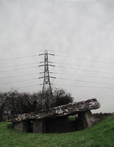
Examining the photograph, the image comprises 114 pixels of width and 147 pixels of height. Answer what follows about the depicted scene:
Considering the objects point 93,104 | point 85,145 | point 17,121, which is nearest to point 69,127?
point 93,104

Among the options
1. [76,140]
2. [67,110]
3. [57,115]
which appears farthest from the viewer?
[57,115]

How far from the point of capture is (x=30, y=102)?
1068cm

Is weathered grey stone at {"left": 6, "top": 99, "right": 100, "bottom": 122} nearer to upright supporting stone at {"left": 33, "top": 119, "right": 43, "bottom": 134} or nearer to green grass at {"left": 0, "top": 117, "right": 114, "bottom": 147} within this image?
upright supporting stone at {"left": 33, "top": 119, "right": 43, "bottom": 134}

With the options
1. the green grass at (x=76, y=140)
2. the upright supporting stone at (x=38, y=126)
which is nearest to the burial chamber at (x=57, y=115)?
the upright supporting stone at (x=38, y=126)

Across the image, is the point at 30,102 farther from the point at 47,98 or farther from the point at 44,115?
the point at 44,115

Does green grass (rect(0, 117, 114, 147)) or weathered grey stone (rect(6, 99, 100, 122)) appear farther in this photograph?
weathered grey stone (rect(6, 99, 100, 122))

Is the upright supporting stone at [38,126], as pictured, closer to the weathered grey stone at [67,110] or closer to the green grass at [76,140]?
the weathered grey stone at [67,110]

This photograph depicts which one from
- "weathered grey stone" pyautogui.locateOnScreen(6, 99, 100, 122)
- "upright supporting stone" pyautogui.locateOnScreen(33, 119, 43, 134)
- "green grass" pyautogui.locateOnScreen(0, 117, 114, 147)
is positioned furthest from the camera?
"upright supporting stone" pyautogui.locateOnScreen(33, 119, 43, 134)

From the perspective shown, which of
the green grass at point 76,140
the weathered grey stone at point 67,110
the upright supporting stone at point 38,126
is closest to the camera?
the green grass at point 76,140

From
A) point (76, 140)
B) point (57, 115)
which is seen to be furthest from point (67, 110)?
point (76, 140)

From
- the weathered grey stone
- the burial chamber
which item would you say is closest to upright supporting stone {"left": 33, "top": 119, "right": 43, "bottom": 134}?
the burial chamber

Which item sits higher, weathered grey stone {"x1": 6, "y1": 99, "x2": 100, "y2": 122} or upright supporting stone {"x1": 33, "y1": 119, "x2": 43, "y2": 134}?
weathered grey stone {"x1": 6, "y1": 99, "x2": 100, "y2": 122}

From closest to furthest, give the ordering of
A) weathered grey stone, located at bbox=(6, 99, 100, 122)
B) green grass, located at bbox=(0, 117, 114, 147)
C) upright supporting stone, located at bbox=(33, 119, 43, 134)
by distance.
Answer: green grass, located at bbox=(0, 117, 114, 147)
weathered grey stone, located at bbox=(6, 99, 100, 122)
upright supporting stone, located at bbox=(33, 119, 43, 134)

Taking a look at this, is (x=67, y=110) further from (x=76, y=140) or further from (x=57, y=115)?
(x=76, y=140)
